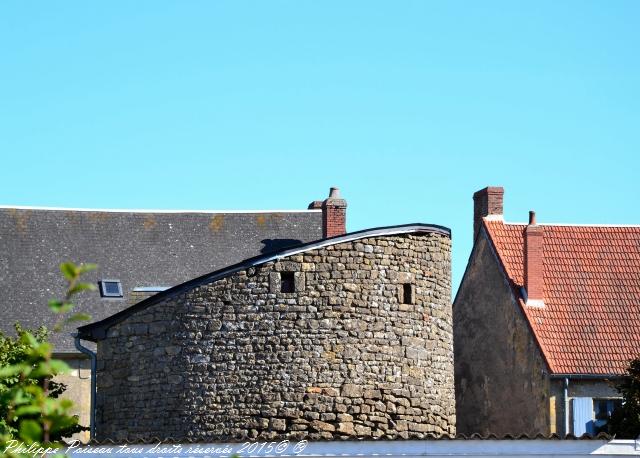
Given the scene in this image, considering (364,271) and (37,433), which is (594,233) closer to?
(364,271)

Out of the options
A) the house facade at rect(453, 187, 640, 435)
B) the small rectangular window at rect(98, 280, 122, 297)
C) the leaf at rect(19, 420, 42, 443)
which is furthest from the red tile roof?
the leaf at rect(19, 420, 42, 443)

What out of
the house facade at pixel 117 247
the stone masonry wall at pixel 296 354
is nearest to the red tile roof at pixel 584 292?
the house facade at pixel 117 247

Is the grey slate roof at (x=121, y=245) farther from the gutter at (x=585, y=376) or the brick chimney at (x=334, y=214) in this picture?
the gutter at (x=585, y=376)

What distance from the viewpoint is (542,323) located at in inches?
1032

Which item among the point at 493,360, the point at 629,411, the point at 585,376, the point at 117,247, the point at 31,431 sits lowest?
the point at 629,411

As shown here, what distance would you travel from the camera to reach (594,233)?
2841 centimetres

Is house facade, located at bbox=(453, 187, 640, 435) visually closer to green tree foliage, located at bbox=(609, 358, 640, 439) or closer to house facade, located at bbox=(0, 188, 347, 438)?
house facade, located at bbox=(0, 188, 347, 438)

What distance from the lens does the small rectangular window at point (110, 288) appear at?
27172 mm

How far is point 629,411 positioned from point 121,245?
11.2m

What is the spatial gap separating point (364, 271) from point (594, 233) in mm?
10256

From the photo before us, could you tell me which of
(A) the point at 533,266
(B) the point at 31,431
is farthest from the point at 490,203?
(B) the point at 31,431

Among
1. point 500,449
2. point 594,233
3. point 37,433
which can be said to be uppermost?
point 594,233

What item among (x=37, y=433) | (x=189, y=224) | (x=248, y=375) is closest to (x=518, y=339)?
(x=189, y=224)

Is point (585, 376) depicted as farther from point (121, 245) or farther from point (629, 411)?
point (121, 245)
